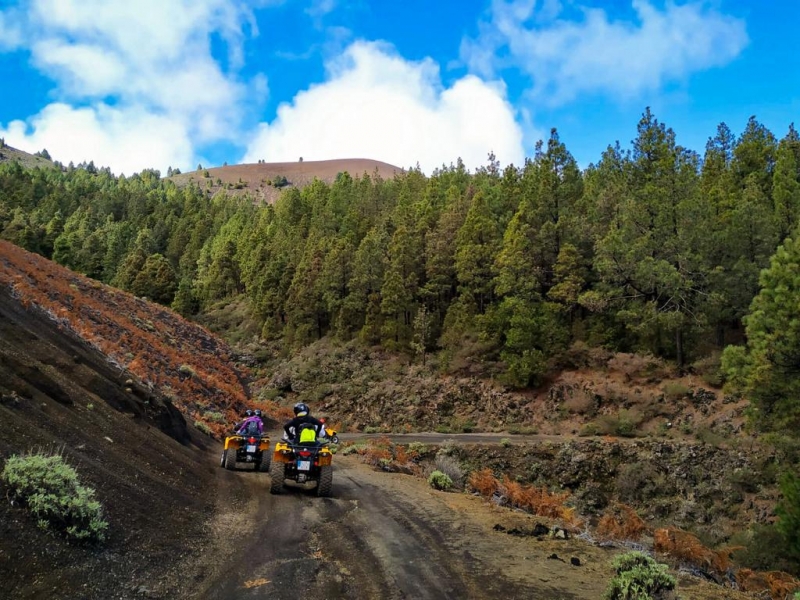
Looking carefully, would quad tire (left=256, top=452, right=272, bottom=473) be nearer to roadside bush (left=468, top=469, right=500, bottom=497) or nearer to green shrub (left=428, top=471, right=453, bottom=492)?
green shrub (left=428, top=471, right=453, bottom=492)

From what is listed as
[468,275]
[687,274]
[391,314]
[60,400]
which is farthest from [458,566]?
[391,314]

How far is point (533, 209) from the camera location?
47438 mm

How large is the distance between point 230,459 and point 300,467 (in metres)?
3.70

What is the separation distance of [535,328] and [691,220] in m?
13.8

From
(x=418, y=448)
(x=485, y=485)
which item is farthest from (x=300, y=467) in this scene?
(x=418, y=448)

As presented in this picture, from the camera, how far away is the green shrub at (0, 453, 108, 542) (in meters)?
5.72

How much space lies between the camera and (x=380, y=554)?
756 cm

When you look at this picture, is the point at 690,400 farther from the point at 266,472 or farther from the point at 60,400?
the point at 60,400

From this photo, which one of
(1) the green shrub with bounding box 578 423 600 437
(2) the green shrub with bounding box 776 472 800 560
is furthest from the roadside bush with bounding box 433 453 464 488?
(1) the green shrub with bounding box 578 423 600 437

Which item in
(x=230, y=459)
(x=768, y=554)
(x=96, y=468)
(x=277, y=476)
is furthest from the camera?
(x=768, y=554)

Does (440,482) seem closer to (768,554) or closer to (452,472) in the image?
(452,472)

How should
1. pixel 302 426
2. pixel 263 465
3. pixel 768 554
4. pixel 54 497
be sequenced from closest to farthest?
pixel 54 497, pixel 302 426, pixel 263 465, pixel 768 554

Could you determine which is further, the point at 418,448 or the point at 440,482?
the point at 418,448

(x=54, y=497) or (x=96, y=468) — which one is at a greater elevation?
(x=54, y=497)
